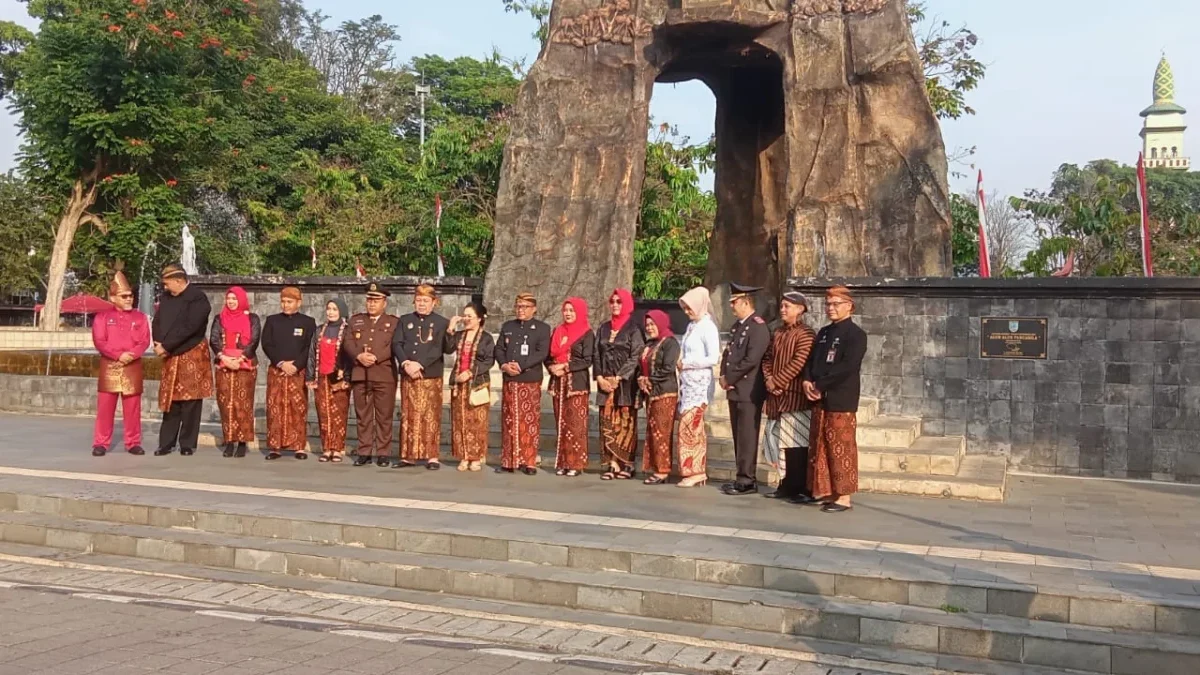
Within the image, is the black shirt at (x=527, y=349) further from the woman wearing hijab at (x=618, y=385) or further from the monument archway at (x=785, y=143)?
the monument archway at (x=785, y=143)

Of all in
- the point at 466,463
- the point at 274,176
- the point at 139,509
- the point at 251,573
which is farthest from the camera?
the point at 274,176

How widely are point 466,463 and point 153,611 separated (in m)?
4.23

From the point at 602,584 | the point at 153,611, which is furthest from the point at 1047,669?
the point at 153,611

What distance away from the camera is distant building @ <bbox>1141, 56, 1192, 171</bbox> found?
248ft

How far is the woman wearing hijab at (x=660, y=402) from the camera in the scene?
9.16 meters

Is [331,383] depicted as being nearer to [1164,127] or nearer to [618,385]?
[618,385]

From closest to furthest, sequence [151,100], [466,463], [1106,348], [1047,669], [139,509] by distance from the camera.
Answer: [1047,669]
[139,509]
[466,463]
[1106,348]
[151,100]

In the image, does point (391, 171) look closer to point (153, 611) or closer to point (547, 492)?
point (547, 492)

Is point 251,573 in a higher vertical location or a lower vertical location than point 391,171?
lower

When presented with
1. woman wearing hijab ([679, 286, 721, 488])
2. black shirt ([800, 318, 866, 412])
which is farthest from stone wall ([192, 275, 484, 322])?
black shirt ([800, 318, 866, 412])

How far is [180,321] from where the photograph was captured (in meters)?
10.4

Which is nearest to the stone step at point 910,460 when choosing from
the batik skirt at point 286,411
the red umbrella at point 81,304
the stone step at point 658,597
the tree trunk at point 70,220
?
the stone step at point 658,597

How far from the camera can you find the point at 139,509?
7641mm

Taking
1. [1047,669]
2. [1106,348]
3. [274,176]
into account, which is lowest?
[1047,669]
